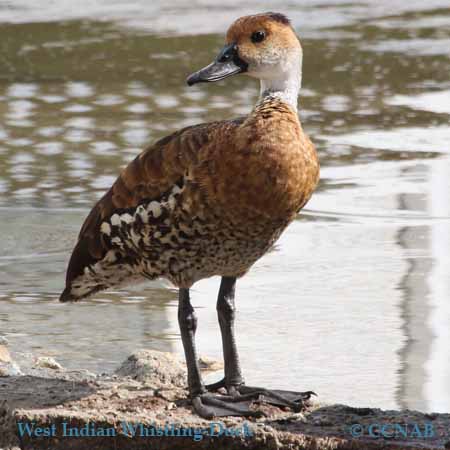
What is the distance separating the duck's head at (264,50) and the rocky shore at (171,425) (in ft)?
4.01

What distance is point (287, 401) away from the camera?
5.38 m

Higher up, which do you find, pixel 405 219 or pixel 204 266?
pixel 204 266

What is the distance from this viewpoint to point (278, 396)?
17.8 ft

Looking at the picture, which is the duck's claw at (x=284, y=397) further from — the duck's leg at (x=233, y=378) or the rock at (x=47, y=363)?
the rock at (x=47, y=363)

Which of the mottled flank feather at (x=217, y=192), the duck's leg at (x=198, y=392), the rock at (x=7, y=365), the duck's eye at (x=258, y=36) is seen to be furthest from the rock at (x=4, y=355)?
the duck's eye at (x=258, y=36)

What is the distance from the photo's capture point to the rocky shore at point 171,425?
16.6 ft

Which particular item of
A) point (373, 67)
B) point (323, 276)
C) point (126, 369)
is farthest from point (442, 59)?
point (126, 369)

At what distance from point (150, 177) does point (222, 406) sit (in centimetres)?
87

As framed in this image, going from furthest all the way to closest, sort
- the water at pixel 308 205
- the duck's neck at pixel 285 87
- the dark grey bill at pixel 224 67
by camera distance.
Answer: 1. the water at pixel 308 205
2. the dark grey bill at pixel 224 67
3. the duck's neck at pixel 285 87

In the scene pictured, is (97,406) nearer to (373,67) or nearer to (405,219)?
(405,219)

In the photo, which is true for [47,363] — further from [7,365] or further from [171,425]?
[171,425]

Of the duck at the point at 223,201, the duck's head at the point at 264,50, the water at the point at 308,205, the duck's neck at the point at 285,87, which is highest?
the duck's head at the point at 264,50

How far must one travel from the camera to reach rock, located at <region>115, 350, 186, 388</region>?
5848mm

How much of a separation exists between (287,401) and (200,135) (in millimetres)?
1009
